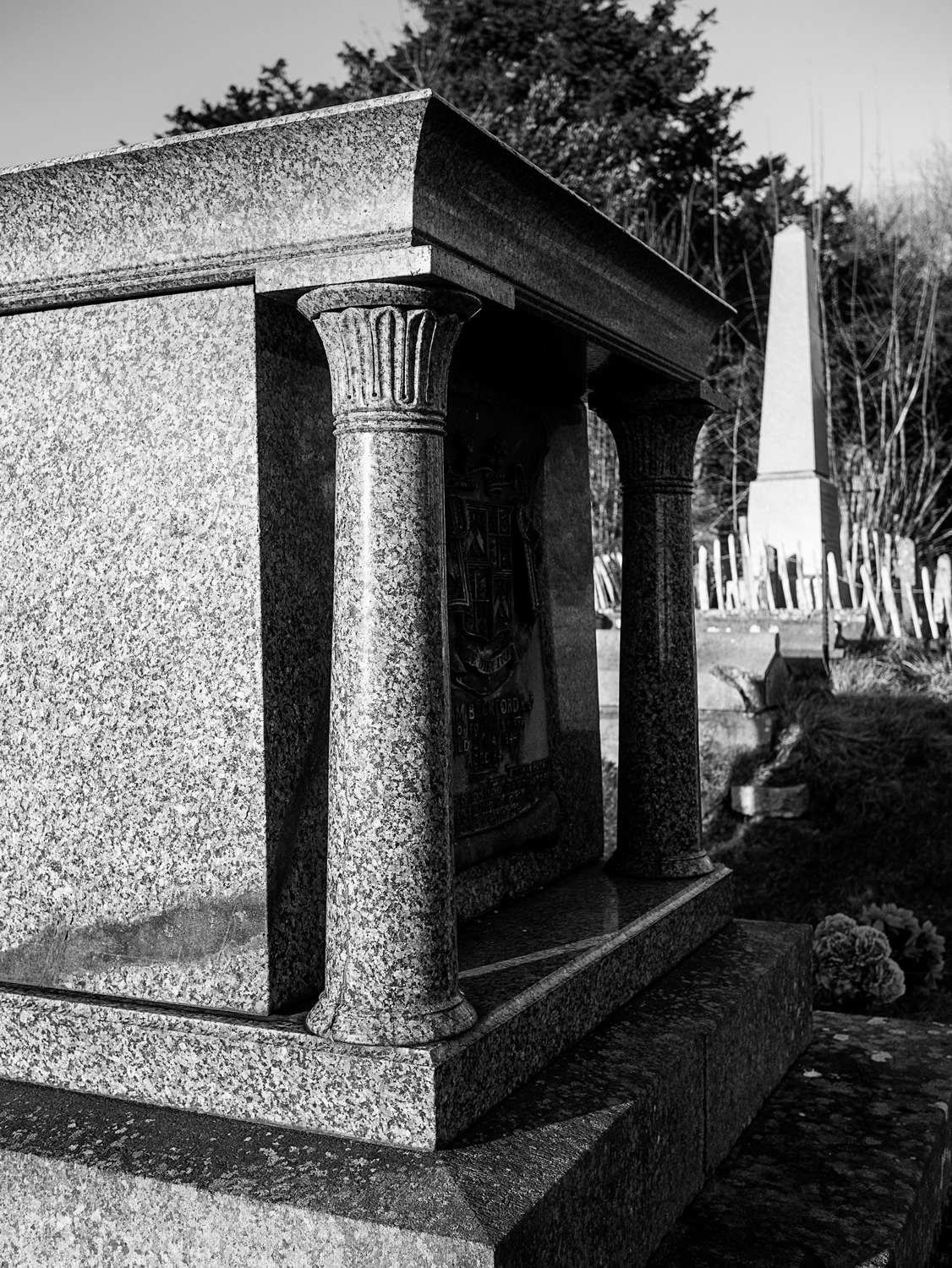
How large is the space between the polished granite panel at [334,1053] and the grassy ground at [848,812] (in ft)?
11.9

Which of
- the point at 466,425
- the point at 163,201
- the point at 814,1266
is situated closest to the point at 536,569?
the point at 466,425

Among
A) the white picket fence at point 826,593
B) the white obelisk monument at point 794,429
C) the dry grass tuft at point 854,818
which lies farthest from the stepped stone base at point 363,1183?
the white obelisk monument at point 794,429

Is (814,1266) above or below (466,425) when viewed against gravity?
below

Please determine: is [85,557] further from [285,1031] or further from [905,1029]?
[905,1029]

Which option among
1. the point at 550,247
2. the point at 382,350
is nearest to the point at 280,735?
the point at 382,350

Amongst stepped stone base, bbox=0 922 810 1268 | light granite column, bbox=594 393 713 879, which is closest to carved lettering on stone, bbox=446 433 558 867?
light granite column, bbox=594 393 713 879

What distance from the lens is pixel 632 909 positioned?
3635 mm

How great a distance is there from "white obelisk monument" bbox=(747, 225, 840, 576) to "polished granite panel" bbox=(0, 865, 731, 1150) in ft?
32.8

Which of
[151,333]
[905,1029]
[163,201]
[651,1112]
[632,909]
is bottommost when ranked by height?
[905,1029]

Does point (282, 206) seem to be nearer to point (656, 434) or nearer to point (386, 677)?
point (386, 677)

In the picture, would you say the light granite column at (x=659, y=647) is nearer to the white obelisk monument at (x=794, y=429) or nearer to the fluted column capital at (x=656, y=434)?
the fluted column capital at (x=656, y=434)

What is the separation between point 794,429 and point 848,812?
658 centimetres

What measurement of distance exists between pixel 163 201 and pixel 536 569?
1.74 meters

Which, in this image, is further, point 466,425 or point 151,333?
point 466,425
